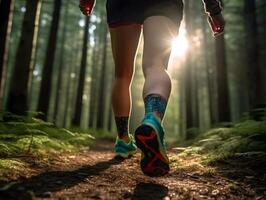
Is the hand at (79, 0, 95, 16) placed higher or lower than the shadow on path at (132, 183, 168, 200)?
higher

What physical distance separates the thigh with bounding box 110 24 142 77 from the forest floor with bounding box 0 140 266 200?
93 centimetres

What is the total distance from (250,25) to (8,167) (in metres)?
9.30

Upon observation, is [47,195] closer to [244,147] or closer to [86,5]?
[86,5]

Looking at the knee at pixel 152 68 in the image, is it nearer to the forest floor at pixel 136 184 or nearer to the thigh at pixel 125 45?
the thigh at pixel 125 45

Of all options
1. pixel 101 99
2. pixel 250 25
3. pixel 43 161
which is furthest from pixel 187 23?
pixel 43 161

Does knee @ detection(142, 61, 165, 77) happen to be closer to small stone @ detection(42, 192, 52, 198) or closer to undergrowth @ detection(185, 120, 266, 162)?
undergrowth @ detection(185, 120, 266, 162)

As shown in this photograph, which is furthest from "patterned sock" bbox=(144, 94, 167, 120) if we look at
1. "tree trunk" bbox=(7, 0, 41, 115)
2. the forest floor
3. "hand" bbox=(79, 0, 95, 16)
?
"tree trunk" bbox=(7, 0, 41, 115)

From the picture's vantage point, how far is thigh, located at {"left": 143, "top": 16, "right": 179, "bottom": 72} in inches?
107

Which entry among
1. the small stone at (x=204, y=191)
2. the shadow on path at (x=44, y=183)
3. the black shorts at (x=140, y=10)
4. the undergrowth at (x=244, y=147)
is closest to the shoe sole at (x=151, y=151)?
the small stone at (x=204, y=191)

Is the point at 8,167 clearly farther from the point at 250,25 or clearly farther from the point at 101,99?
the point at 101,99

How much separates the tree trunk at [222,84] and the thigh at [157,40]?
8244 millimetres

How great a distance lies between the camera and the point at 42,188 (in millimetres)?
1922

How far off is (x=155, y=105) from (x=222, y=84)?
8.74 metres

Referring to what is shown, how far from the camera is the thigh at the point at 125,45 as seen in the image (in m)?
3.13
